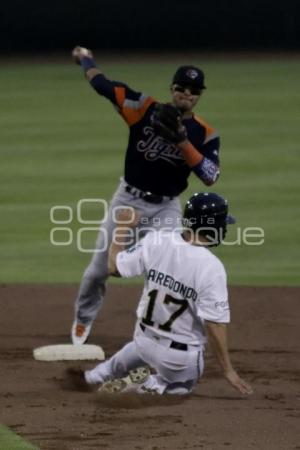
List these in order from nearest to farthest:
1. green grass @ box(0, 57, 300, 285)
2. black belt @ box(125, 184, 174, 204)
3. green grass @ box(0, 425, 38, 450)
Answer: green grass @ box(0, 425, 38, 450) → black belt @ box(125, 184, 174, 204) → green grass @ box(0, 57, 300, 285)

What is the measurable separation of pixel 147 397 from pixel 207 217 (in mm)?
1055

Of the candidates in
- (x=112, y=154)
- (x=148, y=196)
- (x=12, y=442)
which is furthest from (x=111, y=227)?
(x=112, y=154)

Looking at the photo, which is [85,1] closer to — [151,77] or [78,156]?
[151,77]

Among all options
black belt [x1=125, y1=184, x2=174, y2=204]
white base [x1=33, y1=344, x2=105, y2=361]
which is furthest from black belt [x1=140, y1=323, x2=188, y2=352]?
black belt [x1=125, y1=184, x2=174, y2=204]

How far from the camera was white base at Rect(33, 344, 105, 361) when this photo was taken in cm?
867

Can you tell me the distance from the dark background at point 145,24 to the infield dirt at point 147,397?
45.8ft

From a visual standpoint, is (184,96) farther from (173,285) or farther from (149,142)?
(173,285)

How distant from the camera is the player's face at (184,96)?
8.58m

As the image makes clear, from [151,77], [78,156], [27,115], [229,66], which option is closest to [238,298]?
[78,156]

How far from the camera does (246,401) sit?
25.0ft

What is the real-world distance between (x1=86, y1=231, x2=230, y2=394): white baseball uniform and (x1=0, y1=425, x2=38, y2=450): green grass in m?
0.98

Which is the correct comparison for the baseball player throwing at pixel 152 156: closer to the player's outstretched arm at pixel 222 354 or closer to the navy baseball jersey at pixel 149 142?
the navy baseball jersey at pixel 149 142

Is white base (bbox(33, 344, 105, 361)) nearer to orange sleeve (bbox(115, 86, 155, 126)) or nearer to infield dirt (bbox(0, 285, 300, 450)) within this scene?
infield dirt (bbox(0, 285, 300, 450))
